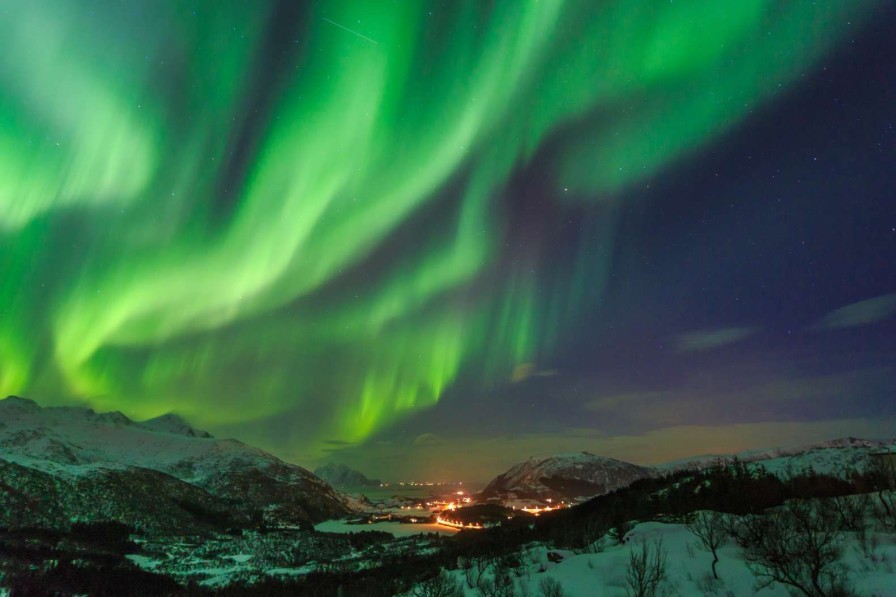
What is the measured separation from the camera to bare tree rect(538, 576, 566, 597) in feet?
196

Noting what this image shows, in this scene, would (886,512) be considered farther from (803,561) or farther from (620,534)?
(620,534)

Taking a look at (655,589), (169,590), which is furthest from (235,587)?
(655,589)

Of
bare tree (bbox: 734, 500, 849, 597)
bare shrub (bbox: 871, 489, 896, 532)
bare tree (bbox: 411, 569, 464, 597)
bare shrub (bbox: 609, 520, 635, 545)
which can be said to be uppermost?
bare shrub (bbox: 871, 489, 896, 532)

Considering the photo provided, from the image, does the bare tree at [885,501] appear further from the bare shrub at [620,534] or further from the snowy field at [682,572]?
the bare shrub at [620,534]

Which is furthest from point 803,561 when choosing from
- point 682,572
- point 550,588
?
point 550,588

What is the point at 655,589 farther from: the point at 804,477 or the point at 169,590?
the point at 169,590

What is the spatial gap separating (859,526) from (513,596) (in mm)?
40189

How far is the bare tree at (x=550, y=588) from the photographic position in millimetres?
59656

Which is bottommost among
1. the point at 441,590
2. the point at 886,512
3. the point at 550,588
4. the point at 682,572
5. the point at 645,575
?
the point at 441,590

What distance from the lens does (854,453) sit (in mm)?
149625

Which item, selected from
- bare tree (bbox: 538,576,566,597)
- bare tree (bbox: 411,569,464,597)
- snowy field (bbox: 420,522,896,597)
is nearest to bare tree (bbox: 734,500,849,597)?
snowy field (bbox: 420,522,896,597)

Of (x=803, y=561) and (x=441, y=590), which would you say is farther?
(x=441, y=590)

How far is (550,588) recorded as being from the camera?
59.9 m

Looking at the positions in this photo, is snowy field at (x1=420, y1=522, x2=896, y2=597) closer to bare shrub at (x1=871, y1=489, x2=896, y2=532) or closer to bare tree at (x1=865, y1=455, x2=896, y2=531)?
bare shrub at (x1=871, y1=489, x2=896, y2=532)
